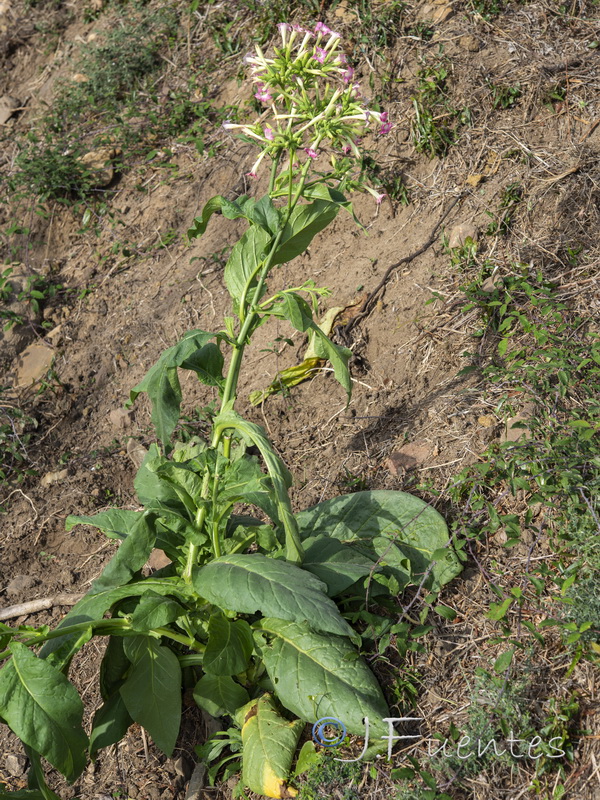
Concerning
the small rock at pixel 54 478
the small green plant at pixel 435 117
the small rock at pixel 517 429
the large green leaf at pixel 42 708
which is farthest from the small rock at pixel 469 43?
the large green leaf at pixel 42 708

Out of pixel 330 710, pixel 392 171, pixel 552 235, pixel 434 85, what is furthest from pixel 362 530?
pixel 434 85

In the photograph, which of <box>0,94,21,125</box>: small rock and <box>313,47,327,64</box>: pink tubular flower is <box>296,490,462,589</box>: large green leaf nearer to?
<box>313,47,327,64</box>: pink tubular flower

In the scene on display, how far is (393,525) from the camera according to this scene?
9.87 ft

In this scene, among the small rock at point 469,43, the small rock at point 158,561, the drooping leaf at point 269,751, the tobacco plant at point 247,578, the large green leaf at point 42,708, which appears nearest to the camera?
the large green leaf at point 42,708

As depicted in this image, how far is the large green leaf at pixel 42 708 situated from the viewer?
219 centimetres

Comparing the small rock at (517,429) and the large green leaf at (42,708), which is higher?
the large green leaf at (42,708)

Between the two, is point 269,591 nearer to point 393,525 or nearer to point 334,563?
point 334,563

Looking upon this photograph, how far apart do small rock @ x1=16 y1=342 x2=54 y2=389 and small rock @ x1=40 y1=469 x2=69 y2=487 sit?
31.2 inches

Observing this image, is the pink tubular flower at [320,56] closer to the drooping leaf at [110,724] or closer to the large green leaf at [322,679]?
the large green leaf at [322,679]

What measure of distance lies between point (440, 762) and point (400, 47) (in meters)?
4.20

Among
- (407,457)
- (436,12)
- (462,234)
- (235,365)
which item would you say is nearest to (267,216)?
(235,365)

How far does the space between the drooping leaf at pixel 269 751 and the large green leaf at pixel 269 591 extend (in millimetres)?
502

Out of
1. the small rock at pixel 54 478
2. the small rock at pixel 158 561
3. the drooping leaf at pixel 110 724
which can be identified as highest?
the drooping leaf at pixel 110 724

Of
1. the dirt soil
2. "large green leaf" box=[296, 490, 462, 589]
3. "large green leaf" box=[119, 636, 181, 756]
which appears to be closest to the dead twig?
the dirt soil
